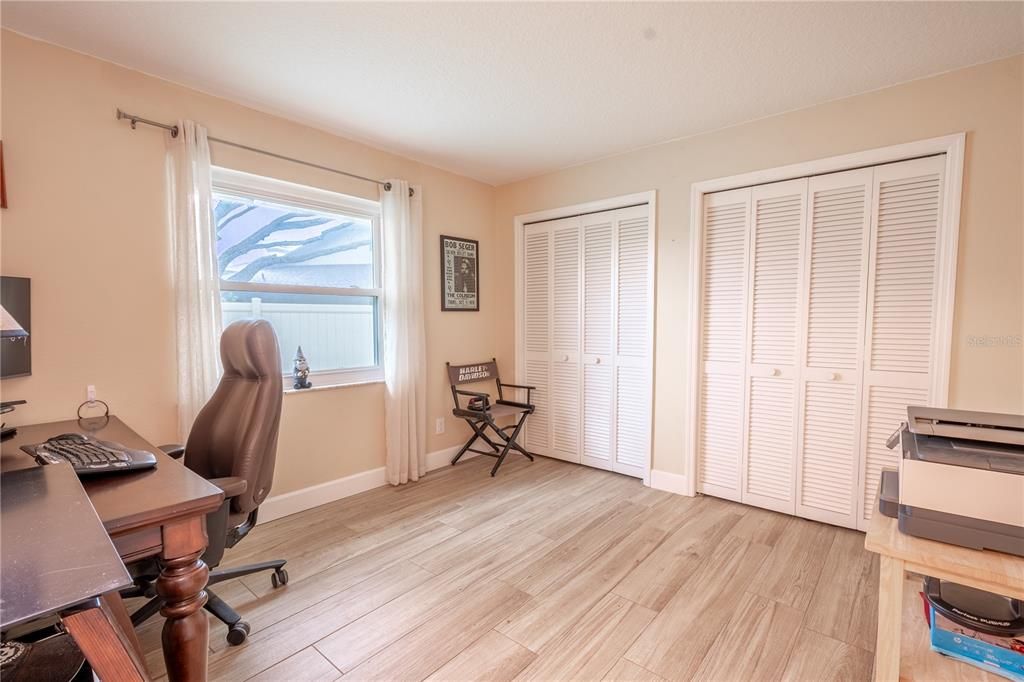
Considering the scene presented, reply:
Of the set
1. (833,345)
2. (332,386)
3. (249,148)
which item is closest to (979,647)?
(833,345)

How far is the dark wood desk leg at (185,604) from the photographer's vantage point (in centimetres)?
115

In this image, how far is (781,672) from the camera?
5.13 ft

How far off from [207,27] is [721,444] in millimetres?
3548

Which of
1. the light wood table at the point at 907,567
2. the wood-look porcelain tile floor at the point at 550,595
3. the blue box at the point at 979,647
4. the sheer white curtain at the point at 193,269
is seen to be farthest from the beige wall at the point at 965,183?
the sheer white curtain at the point at 193,269

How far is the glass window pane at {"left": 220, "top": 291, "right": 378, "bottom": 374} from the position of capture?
8.86 ft

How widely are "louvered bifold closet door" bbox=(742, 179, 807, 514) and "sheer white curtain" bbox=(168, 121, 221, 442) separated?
125 inches

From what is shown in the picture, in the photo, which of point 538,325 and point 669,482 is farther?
point 538,325

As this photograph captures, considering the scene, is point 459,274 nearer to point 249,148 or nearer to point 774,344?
point 249,148

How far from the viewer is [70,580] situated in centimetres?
69

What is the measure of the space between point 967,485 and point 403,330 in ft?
9.60

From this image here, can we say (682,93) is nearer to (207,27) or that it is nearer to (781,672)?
(207,27)

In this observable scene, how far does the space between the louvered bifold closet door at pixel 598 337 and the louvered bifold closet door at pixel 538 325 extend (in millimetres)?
364

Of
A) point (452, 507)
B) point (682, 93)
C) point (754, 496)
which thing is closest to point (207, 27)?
point (682, 93)

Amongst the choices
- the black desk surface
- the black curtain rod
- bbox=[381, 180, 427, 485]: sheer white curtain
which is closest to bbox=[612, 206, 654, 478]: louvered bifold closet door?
bbox=[381, 180, 427, 485]: sheer white curtain
